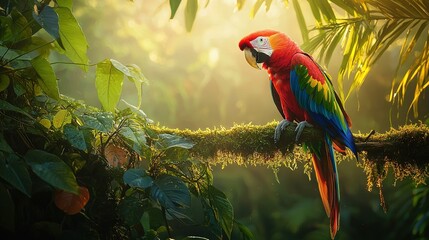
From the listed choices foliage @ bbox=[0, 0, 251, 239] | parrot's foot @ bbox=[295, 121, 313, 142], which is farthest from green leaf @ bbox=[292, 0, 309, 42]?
foliage @ bbox=[0, 0, 251, 239]

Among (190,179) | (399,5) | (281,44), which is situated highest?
(399,5)

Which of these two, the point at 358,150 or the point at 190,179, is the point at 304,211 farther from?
the point at 190,179

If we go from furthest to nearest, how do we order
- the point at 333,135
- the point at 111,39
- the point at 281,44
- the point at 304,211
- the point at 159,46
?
the point at 159,46, the point at 111,39, the point at 304,211, the point at 281,44, the point at 333,135

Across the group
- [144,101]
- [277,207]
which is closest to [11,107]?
[144,101]

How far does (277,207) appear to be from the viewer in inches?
149

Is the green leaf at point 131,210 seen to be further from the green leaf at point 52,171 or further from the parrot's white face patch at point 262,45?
the parrot's white face patch at point 262,45

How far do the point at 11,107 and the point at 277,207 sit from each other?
10.3 ft

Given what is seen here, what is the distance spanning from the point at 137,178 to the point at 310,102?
2.25ft

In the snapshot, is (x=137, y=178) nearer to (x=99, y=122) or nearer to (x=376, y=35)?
(x=99, y=122)

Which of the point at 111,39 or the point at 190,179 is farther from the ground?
the point at 111,39

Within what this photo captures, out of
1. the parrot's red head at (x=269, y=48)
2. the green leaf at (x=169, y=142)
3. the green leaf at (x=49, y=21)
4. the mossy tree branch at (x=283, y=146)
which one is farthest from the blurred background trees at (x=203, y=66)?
the green leaf at (x=49, y=21)

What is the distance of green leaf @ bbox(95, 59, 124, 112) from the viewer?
3.67 feet

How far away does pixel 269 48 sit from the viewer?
1511mm

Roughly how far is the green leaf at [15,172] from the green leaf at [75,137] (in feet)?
0.53
